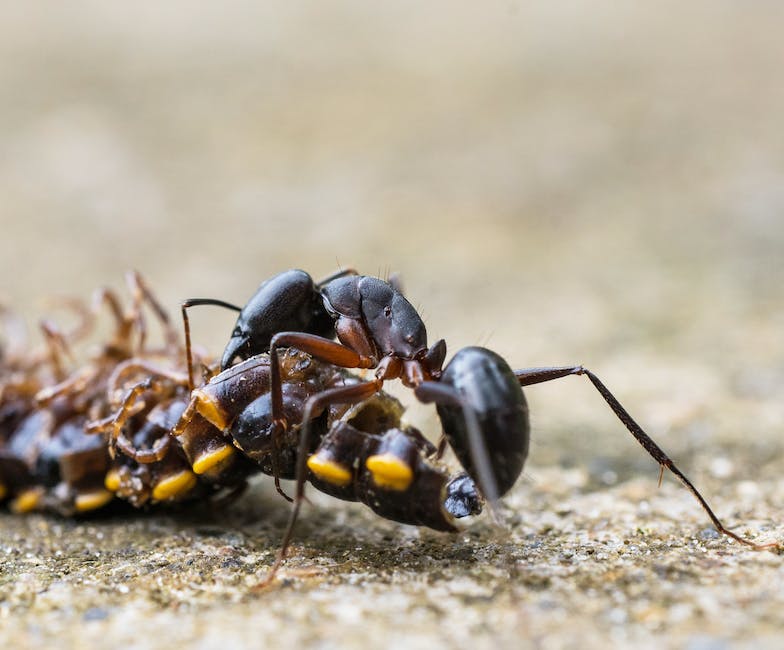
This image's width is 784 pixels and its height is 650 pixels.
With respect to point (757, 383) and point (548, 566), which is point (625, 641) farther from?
point (757, 383)

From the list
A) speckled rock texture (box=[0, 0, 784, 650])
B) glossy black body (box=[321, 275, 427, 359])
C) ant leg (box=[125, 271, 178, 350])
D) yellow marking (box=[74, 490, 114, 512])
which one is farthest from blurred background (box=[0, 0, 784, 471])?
yellow marking (box=[74, 490, 114, 512])

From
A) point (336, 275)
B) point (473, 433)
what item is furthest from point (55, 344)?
point (473, 433)

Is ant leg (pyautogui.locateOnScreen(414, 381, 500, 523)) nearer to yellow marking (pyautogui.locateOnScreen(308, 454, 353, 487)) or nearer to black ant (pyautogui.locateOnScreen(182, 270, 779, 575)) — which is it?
black ant (pyautogui.locateOnScreen(182, 270, 779, 575))

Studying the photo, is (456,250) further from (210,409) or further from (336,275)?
(210,409)

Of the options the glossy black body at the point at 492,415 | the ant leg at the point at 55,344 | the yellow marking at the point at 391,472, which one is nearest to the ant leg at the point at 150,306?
the ant leg at the point at 55,344

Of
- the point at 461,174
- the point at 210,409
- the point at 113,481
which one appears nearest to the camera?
the point at 210,409

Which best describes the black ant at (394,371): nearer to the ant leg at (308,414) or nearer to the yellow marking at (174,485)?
the ant leg at (308,414)
